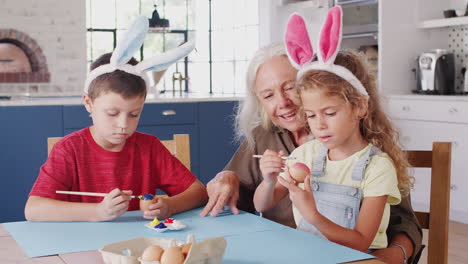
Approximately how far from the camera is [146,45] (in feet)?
22.3

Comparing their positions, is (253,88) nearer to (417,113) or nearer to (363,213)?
(363,213)

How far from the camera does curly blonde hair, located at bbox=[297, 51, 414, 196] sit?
1.64 meters

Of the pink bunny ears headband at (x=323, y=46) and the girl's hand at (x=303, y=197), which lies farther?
the pink bunny ears headband at (x=323, y=46)

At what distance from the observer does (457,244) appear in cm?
399

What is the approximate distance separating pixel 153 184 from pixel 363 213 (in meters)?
0.73

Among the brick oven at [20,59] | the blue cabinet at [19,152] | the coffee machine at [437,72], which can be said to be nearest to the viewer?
the blue cabinet at [19,152]

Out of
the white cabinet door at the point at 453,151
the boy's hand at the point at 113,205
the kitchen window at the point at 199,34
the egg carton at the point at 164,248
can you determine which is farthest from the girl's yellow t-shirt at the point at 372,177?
the kitchen window at the point at 199,34

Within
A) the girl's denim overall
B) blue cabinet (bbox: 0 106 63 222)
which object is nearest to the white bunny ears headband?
the girl's denim overall

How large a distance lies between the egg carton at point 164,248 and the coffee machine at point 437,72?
157 inches

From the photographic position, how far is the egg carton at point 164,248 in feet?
3.71

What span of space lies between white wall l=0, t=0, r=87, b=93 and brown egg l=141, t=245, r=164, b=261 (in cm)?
534

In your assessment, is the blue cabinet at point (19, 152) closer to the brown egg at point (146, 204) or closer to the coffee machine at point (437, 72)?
the coffee machine at point (437, 72)

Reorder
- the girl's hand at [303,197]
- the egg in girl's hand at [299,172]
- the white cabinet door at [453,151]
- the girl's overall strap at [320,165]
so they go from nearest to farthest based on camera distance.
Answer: the girl's hand at [303,197], the egg in girl's hand at [299,172], the girl's overall strap at [320,165], the white cabinet door at [453,151]

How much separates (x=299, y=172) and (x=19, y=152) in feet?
10.7
